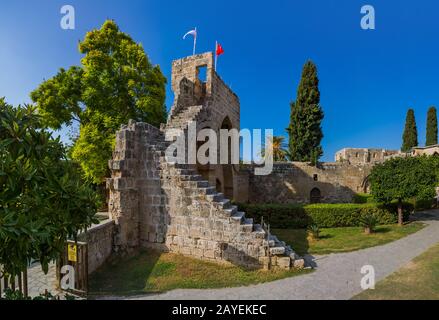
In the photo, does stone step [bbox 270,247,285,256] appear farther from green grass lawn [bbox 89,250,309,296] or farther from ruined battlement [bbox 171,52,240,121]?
ruined battlement [bbox 171,52,240,121]

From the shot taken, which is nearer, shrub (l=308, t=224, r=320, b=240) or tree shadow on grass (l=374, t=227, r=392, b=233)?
shrub (l=308, t=224, r=320, b=240)

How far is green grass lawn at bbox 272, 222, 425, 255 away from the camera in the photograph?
972 cm

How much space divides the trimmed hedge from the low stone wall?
24.1 feet

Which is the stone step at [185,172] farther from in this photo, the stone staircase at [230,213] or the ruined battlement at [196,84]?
the ruined battlement at [196,84]

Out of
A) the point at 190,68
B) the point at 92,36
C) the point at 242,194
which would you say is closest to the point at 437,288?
the point at 190,68

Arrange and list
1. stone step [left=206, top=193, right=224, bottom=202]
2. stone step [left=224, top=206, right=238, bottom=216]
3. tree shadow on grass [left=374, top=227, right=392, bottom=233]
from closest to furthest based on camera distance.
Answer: stone step [left=224, top=206, right=238, bottom=216] → stone step [left=206, top=193, right=224, bottom=202] → tree shadow on grass [left=374, top=227, right=392, bottom=233]

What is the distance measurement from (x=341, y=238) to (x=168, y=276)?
808 centimetres

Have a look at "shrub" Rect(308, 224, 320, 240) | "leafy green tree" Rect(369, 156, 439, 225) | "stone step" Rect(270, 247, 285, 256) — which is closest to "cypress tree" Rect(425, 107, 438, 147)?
"leafy green tree" Rect(369, 156, 439, 225)

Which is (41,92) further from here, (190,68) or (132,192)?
(132,192)

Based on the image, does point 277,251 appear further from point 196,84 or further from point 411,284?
point 196,84

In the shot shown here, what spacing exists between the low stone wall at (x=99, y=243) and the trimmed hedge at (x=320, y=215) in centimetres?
734

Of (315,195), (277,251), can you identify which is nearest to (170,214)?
(277,251)

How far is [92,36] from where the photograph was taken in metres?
14.2

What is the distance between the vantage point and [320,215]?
1356cm
